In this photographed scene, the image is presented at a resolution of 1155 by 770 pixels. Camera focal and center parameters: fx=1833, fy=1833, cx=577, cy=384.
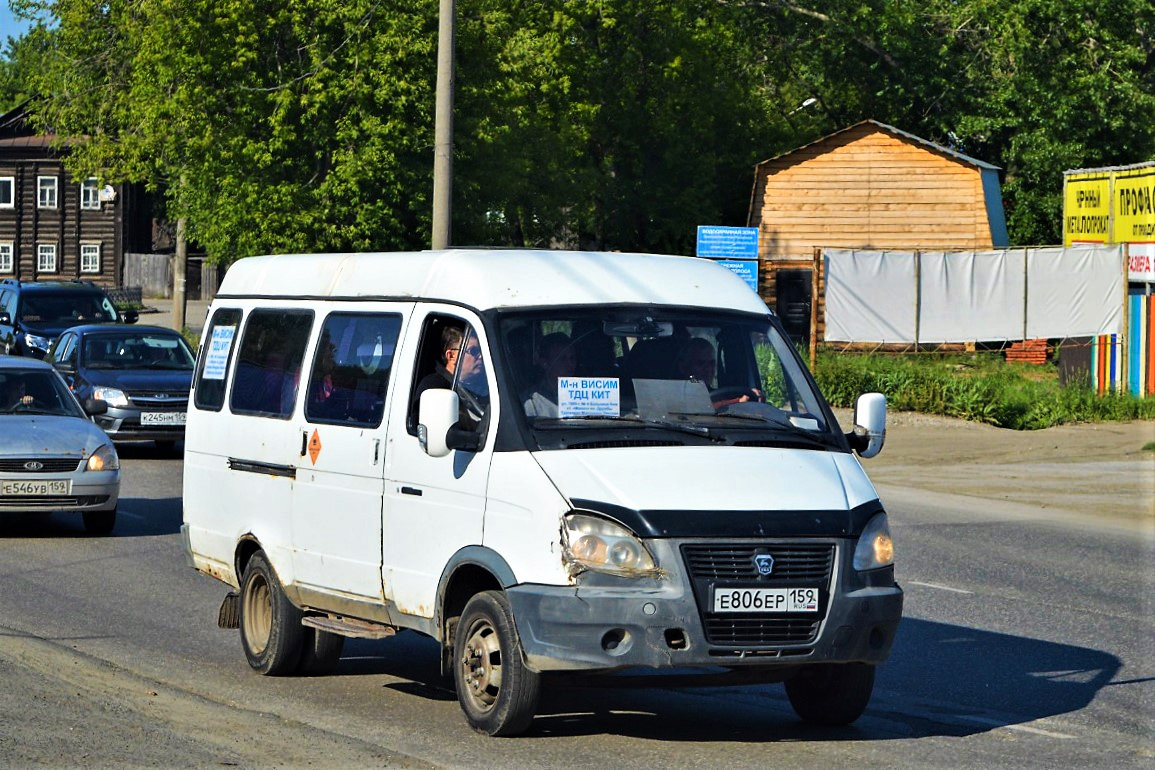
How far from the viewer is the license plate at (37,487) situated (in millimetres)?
15208

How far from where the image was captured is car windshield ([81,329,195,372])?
24.2 m

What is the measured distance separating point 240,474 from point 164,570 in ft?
13.7

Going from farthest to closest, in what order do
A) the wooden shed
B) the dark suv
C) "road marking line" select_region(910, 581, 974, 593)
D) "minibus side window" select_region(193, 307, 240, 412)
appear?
the wooden shed
the dark suv
"road marking line" select_region(910, 581, 974, 593)
"minibus side window" select_region(193, 307, 240, 412)

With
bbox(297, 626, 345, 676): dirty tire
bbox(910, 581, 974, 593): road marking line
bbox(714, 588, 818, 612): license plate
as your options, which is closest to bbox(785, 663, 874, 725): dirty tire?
bbox(714, 588, 818, 612): license plate

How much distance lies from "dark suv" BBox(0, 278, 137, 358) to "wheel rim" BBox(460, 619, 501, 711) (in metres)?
25.9

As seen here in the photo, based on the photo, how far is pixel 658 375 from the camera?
8.04 meters

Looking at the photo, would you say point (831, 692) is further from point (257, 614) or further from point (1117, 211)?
point (1117, 211)

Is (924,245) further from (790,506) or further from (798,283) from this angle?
(790,506)

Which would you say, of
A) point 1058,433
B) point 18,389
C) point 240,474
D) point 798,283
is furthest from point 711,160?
point 240,474

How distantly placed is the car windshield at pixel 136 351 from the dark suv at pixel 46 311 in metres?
7.91

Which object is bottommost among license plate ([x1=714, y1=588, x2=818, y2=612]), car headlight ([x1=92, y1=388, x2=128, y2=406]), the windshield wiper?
license plate ([x1=714, y1=588, x2=818, y2=612])

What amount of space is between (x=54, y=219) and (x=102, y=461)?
247ft

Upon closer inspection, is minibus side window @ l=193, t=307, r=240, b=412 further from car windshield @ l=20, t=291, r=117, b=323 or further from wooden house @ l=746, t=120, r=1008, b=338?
wooden house @ l=746, t=120, r=1008, b=338

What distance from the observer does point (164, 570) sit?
44.5 feet
